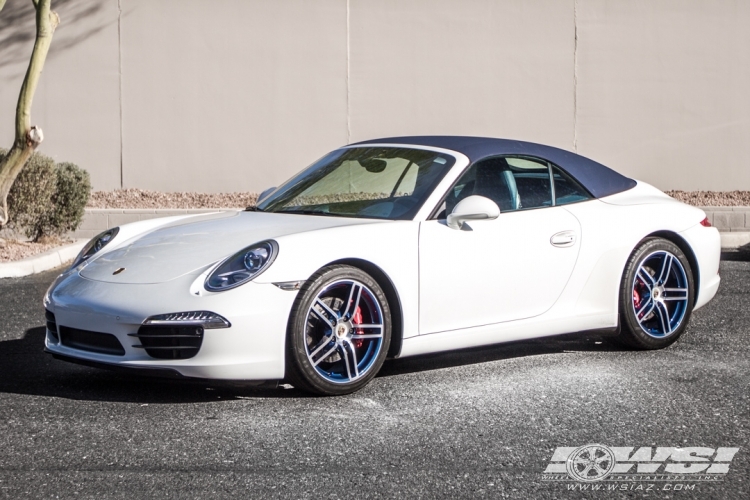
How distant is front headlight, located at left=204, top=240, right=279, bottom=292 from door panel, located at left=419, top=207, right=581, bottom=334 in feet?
2.77

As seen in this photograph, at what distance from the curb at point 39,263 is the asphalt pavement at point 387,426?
3.92 metres

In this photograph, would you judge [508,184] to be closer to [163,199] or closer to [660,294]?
[660,294]

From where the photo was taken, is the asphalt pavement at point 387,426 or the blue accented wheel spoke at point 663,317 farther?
the blue accented wheel spoke at point 663,317

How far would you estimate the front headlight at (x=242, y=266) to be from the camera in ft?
16.8

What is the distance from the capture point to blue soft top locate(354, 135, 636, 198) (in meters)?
6.27

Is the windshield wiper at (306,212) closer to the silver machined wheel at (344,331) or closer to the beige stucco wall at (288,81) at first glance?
the silver machined wheel at (344,331)

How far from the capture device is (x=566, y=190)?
648 centimetres

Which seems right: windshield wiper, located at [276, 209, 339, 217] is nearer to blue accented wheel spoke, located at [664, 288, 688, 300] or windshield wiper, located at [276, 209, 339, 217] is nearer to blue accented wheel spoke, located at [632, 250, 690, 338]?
blue accented wheel spoke, located at [632, 250, 690, 338]

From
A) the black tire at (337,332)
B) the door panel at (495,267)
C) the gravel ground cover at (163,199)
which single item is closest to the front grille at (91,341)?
the black tire at (337,332)

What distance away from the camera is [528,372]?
6.04 meters

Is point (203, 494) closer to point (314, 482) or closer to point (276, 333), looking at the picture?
point (314, 482)

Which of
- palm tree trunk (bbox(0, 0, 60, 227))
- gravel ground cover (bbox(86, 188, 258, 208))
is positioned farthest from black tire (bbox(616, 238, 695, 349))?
gravel ground cover (bbox(86, 188, 258, 208))

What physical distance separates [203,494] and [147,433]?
2.93ft

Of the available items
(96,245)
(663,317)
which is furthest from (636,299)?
(96,245)
